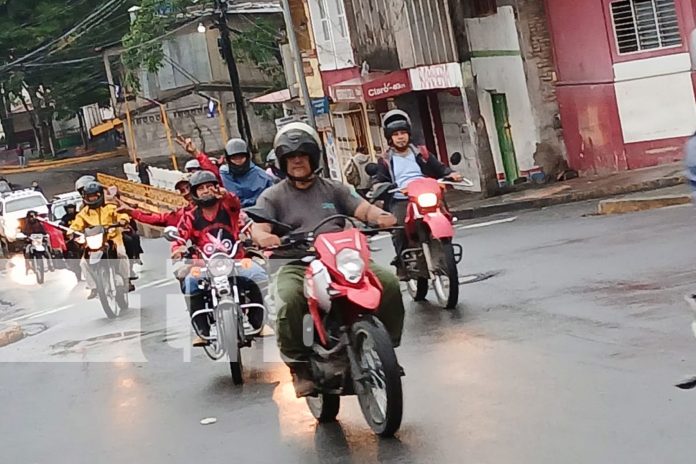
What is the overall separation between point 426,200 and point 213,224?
7.05 feet

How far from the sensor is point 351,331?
7.46 m

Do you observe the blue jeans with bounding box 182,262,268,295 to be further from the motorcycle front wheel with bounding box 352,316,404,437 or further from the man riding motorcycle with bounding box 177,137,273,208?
the motorcycle front wheel with bounding box 352,316,404,437

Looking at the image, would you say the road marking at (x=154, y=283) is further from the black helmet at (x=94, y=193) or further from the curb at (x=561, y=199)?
the curb at (x=561, y=199)

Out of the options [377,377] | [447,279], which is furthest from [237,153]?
[377,377]

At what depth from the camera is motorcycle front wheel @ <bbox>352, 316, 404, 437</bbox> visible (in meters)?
7.07

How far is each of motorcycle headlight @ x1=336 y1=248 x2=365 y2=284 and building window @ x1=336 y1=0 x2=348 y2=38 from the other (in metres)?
29.9

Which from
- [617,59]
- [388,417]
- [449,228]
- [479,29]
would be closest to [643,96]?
[617,59]

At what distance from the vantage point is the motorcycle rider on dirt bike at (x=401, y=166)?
40.9 ft

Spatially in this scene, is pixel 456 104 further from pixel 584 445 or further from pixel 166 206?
pixel 584 445

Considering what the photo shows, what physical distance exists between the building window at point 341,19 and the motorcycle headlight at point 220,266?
27187 mm

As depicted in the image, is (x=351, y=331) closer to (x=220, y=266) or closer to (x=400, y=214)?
(x=220, y=266)

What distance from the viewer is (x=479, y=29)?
1119 inches

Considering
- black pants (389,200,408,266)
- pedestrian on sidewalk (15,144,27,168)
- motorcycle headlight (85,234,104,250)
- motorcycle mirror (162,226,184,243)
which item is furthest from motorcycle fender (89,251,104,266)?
pedestrian on sidewalk (15,144,27,168)

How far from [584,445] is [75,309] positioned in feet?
50.5
